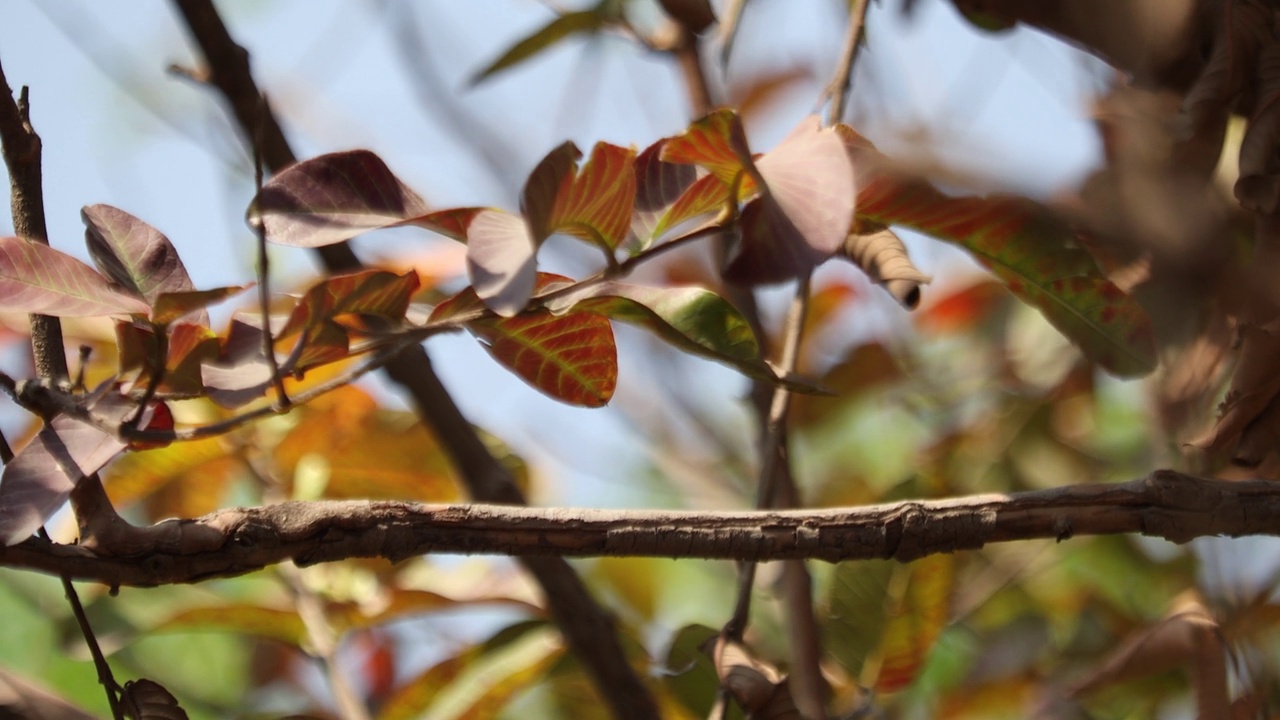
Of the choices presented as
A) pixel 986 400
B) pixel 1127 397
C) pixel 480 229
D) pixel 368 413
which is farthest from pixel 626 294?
pixel 1127 397

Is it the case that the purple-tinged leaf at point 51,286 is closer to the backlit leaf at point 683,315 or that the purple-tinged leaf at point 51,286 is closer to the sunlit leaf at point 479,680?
the backlit leaf at point 683,315

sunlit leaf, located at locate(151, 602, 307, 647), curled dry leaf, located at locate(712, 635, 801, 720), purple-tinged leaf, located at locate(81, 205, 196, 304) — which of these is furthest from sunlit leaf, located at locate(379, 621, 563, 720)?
purple-tinged leaf, located at locate(81, 205, 196, 304)

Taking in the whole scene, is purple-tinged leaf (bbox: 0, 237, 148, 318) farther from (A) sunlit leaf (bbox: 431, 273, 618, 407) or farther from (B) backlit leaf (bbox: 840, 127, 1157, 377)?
(B) backlit leaf (bbox: 840, 127, 1157, 377)

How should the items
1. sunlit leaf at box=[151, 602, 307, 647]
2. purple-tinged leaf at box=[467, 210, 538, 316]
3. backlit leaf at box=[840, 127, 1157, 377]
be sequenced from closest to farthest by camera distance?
purple-tinged leaf at box=[467, 210, 538, 316], backlit leaf at box=[840, 127, 1157, 377], sunlit leaf at box=[151, 602, 307, 647]

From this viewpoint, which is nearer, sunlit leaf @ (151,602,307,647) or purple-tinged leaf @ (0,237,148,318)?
purple-tinged leaf @ (0,237,148,318)

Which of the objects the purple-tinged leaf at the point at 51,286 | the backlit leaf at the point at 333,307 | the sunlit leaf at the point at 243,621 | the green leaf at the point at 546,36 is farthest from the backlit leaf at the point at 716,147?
the sunlit leaf at the point at 243,621

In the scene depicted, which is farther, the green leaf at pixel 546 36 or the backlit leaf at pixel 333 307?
the green leaf at pixel 546 36

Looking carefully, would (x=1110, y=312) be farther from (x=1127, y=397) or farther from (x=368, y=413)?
(x=1127, y=397)
